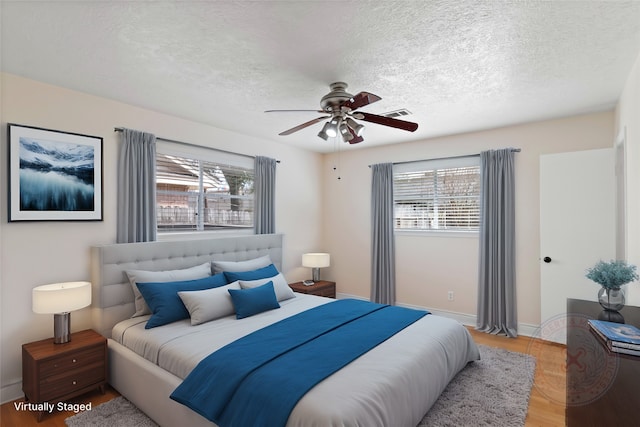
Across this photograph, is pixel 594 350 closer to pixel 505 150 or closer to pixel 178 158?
pixel 505 150

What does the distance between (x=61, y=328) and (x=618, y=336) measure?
3688 mm

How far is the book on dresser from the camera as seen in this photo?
1.44 meters

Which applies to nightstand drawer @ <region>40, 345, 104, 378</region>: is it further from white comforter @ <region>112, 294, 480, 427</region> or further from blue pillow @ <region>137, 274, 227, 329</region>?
blue pillow @ <region>137, 274, 227, 329</region>

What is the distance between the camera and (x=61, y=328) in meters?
2.68

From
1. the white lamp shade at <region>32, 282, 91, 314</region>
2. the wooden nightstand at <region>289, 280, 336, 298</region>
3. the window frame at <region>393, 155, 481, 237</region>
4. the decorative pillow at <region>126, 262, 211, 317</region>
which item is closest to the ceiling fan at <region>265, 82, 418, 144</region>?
the decorative pillow at <region>126, 262, 211, 317</region>

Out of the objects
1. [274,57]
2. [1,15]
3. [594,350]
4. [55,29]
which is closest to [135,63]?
[55,29]

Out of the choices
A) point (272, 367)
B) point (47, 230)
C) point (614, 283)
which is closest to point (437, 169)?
point (614, 283)

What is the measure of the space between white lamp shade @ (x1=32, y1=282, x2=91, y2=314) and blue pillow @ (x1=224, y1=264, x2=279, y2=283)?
127 cm

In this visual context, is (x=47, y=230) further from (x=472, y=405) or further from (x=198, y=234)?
(x=472, y=405)

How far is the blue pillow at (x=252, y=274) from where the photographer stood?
3596 mm

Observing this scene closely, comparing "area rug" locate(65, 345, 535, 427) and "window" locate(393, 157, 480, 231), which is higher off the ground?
"window" locate(393, 157, 480, 231)

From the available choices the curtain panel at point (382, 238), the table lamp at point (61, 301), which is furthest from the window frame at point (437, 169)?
the table lamp at point (61, 301)

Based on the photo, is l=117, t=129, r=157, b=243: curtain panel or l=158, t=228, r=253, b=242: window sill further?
l=158, t=228, r=253, b=242: window sill

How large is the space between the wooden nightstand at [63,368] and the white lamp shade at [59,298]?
0.31 meters
